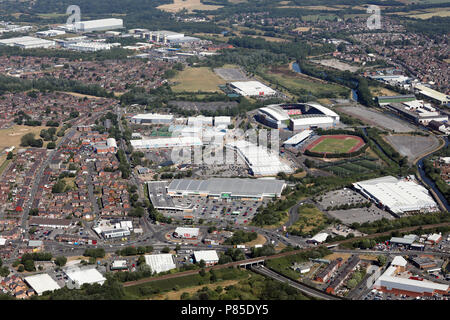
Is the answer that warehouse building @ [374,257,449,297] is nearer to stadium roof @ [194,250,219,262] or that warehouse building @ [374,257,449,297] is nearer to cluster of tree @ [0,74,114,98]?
stadium roof @ [194,250,219,262]

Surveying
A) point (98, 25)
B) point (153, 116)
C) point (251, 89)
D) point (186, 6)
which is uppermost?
point (186, 6)

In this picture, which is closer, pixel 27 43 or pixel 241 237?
pixel 241 237

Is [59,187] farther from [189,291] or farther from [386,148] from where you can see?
[386,148]

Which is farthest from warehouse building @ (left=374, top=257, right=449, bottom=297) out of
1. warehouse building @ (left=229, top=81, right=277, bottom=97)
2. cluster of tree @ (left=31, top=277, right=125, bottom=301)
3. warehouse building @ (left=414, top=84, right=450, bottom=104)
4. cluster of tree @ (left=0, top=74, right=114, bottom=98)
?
cluster of tree @ (left=0, top=74, right=114, bottom=98)

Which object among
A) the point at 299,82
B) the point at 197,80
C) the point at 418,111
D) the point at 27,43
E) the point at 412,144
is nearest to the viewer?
the point at 412,144

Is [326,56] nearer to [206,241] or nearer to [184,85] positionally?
[184,85]

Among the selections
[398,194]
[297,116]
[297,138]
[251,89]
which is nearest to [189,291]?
[398,194]

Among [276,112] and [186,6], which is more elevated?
[186,6]
